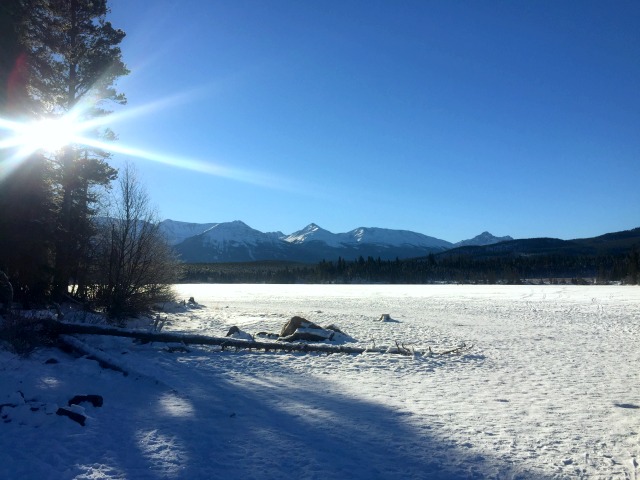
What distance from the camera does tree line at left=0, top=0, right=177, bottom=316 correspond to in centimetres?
1717

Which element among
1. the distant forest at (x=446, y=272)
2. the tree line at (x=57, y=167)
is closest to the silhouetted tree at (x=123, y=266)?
the tree line at (x=57, y=167)

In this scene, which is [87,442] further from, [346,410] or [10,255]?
[10,255]

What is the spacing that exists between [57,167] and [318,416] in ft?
58.9

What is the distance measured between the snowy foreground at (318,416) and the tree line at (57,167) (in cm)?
625

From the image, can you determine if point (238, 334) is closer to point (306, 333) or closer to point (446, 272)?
point (306, 333)

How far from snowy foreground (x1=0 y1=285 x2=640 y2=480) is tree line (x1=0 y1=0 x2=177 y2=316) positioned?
6252 millimetres

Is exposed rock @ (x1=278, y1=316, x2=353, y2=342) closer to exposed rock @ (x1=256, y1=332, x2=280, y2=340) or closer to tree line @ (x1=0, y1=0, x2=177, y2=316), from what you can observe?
exposed rock @ (x1=256, y1=332, x2=280, y2=340)

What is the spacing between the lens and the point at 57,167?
1969cm

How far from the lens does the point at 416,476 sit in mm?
5836

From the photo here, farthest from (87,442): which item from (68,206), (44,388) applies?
(68,206)

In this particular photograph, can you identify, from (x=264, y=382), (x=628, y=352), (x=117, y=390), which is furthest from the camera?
(x=628, y=352)

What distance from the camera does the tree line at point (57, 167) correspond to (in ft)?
56.3

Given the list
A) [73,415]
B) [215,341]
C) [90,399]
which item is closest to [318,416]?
[73,415]

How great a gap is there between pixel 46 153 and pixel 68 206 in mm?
2549
